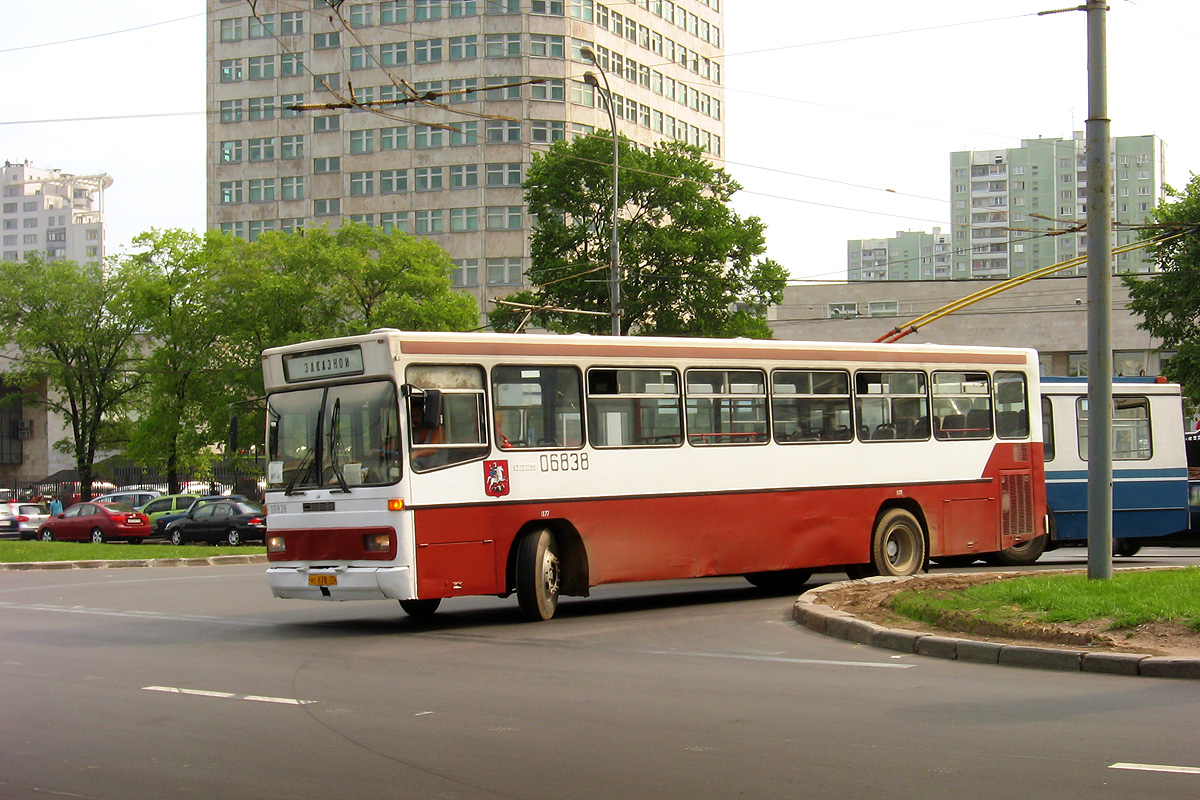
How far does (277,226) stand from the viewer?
86562 millimetres

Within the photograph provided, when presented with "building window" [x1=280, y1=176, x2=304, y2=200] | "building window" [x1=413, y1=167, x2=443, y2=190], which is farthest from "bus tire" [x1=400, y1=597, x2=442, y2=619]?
"building window" [x1=280, y1=176, x2=304, y2=200]

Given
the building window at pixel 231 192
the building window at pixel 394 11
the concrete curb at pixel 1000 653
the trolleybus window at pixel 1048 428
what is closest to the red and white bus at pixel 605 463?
the concrete curb at pixel 1000 653

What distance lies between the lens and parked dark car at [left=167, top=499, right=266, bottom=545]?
36.9 meters

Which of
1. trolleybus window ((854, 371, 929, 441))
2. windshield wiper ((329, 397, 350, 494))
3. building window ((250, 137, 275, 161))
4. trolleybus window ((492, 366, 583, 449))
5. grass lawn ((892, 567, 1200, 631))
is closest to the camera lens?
grass lawn ((892, 567, 1200, 631))

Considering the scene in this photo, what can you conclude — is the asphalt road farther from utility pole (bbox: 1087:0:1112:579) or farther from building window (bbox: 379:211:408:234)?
building window (bbox: 379:211:408:234)

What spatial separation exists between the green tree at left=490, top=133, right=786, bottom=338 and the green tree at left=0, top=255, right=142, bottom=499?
25.1 meters

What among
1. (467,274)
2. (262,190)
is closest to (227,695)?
(467,274)

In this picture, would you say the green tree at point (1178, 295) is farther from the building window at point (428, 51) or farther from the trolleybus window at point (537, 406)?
the building window at point (428, 51)

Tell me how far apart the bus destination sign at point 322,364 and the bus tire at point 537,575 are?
2463 mm

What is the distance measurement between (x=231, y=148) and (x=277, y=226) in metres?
6.28

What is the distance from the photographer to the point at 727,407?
1570cm

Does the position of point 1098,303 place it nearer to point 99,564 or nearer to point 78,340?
point 99,564

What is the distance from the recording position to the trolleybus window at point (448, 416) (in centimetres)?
1316

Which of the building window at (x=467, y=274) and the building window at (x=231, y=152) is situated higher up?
the building window at (x=231, y=152)
